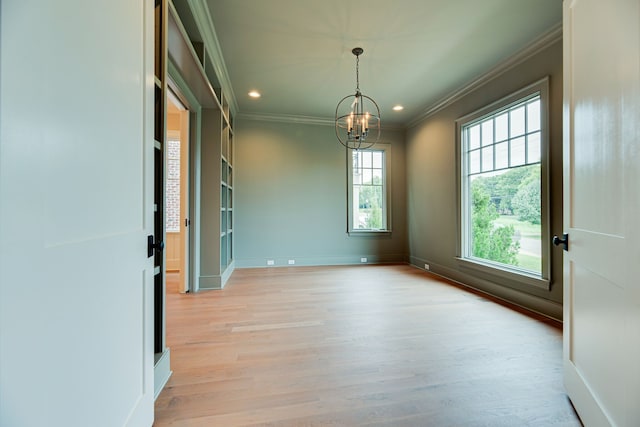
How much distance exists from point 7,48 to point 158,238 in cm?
115

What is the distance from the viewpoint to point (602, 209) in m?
1.21

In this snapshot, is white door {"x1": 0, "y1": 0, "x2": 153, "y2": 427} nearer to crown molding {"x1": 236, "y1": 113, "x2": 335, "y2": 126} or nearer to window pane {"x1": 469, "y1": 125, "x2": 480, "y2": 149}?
crown molding {"x1": 236, "y1": 113, "x2": 335, "y2": 126}

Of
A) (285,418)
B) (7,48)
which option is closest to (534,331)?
(285,418)

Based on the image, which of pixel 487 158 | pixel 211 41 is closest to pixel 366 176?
pixel 487 158

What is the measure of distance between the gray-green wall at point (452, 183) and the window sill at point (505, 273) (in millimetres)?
57

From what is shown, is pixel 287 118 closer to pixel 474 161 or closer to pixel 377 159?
pixel 377 159

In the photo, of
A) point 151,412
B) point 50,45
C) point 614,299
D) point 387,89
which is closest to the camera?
point 50,45

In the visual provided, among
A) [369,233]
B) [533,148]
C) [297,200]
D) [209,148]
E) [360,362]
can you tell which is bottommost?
[360,362]

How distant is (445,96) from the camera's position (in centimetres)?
423

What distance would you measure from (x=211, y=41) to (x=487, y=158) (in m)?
3.74

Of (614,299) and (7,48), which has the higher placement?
(7,48)

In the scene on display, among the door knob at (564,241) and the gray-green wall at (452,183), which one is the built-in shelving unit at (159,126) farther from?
the gray-green wall at (452,183)

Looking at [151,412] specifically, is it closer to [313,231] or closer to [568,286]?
[568,286]

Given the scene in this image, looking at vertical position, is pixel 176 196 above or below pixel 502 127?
below
